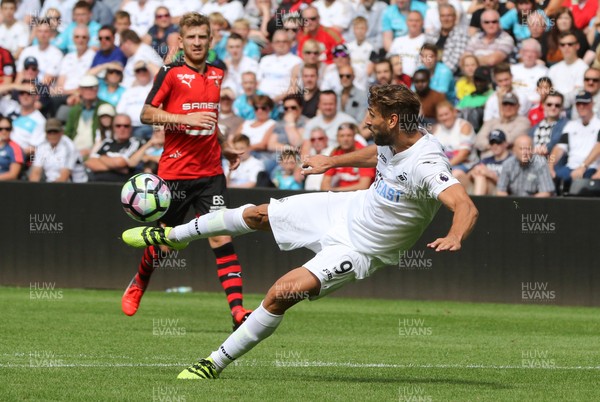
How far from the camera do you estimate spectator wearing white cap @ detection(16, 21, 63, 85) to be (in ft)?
69.7

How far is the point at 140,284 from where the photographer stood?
12.2 metres

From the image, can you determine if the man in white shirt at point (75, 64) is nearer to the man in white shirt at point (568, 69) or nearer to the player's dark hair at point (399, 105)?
the man in white shirt at point (568, 69)

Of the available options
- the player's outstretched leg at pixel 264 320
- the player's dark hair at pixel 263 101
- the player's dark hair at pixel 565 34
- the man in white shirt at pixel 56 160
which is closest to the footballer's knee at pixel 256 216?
the player's outstretched leg at pixel 264 320

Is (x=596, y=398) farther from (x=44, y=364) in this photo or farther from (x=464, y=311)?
(x=464, y=311)

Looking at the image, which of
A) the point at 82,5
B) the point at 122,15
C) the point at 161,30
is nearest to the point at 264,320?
the point at 161,30

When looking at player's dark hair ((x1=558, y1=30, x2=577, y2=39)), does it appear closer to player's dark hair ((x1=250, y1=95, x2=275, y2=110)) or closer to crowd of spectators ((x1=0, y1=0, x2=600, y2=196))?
crowd of spectators ((x1=0, y1=0, x2=600, y2=196))

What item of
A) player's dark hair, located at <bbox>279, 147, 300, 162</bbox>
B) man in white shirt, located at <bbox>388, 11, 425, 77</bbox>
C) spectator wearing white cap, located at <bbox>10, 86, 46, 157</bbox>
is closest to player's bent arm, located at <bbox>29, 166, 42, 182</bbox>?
spectator wearing white cap, located at <bbox>10, 86, 46, 157</bbox>

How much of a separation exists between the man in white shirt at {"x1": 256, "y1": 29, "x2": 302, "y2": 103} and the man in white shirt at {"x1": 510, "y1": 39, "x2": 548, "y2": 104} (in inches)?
135

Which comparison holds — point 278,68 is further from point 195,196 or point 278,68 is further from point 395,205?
point 395,205

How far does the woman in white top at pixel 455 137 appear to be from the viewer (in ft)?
55.6

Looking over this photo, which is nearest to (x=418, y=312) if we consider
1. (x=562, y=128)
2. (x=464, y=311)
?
(x=464, y=311)

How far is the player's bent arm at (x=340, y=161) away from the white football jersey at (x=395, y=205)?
36 cm

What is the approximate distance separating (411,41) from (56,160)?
568cm

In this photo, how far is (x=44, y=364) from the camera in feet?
30.3
